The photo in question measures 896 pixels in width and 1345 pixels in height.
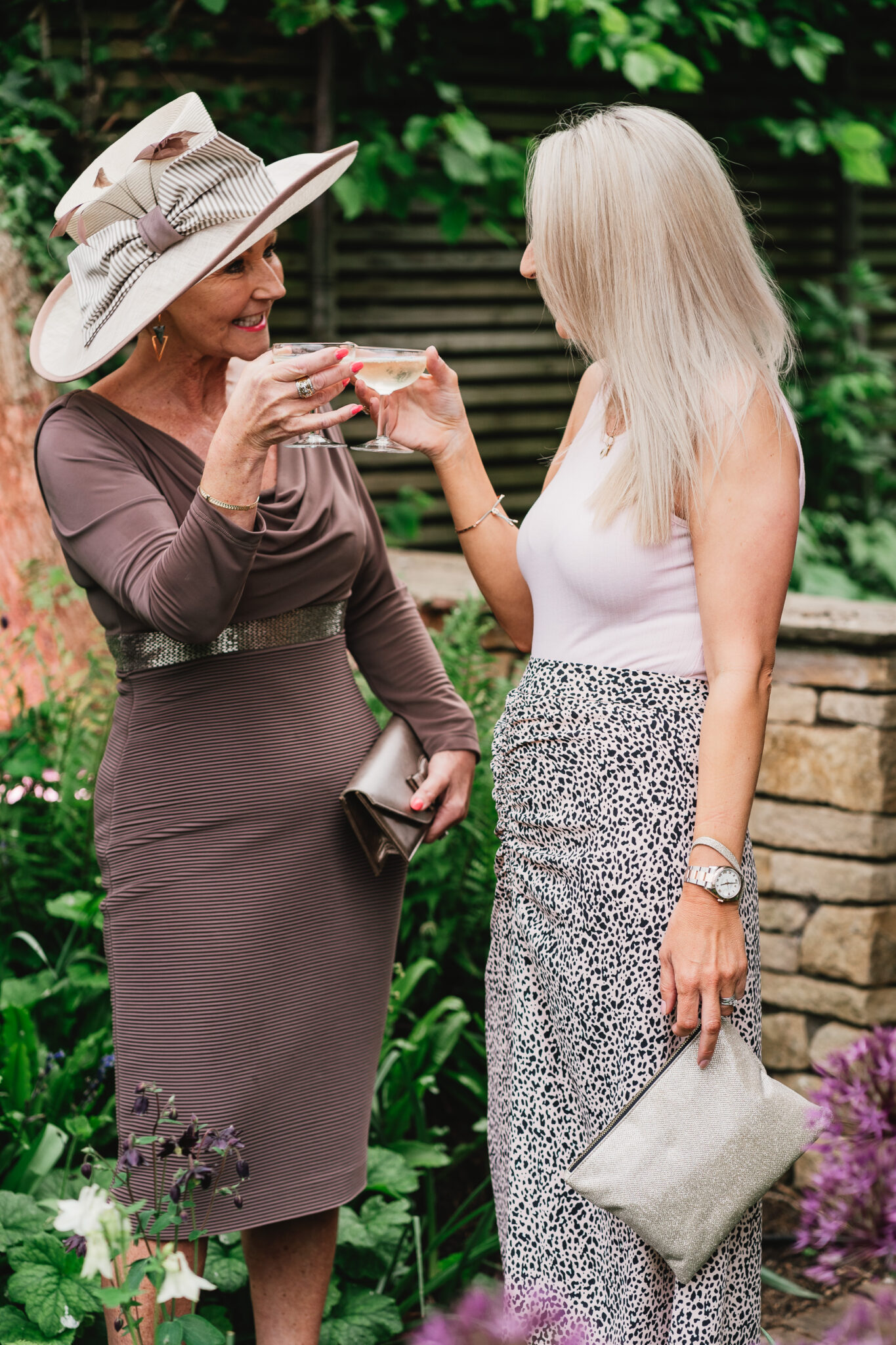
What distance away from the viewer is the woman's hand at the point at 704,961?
1711 mm

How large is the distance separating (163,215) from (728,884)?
1.23m

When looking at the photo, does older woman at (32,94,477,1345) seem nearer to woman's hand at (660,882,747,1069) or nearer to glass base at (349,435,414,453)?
glass base at (349,435,414,453)

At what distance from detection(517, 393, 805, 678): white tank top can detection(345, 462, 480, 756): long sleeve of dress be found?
0.49 meters

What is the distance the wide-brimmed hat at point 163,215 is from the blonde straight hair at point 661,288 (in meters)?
0.39

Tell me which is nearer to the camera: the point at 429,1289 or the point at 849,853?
the point at 429,1289

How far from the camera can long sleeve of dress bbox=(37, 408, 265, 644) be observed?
179 cm

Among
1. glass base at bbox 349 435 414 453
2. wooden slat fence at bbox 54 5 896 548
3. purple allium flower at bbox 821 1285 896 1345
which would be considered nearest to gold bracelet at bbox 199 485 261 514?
glass base at bbox 349 435 414 453

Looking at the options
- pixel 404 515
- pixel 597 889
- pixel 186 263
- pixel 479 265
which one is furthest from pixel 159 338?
pixel 479 265

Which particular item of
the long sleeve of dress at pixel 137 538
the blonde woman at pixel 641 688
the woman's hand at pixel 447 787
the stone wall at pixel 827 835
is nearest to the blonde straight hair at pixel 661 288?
the blonde woman at pixel 641 688

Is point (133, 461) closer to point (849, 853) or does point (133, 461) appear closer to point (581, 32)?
point (849, 853)

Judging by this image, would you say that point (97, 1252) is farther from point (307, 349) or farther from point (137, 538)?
point (307, 349)

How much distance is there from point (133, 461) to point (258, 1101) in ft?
3.32

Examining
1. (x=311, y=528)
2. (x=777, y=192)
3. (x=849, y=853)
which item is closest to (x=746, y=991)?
(x=311, y=528)

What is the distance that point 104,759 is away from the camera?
2.21m
